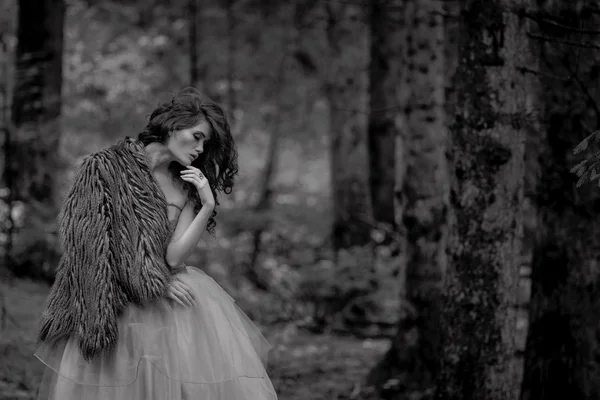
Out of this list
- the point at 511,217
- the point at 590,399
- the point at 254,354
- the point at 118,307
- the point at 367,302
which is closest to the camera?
the point at 118,307

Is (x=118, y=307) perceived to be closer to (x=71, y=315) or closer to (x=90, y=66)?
(x=71, y=315)

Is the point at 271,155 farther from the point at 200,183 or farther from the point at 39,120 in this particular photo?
the point at 200,183

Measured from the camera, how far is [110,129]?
33.2 ft

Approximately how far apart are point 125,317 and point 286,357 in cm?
514

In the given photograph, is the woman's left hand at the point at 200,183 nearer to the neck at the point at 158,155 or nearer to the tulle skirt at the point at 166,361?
the neck at the point at 158,155

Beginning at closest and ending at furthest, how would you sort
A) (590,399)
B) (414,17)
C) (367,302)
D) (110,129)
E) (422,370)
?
(590,399)
(422,370)
(414,17)
(110,129)
(367,302)

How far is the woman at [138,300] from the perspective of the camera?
11.9 feet

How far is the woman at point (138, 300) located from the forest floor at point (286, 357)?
8.21 feet

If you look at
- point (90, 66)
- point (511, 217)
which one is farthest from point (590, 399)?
point (90, 66)

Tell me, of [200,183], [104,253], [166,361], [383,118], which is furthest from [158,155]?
[383,118]

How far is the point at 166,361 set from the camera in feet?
12.0

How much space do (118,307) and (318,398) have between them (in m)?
4.01

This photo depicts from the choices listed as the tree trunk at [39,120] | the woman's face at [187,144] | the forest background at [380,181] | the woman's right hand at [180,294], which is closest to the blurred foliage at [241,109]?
the forest background at [380,181]

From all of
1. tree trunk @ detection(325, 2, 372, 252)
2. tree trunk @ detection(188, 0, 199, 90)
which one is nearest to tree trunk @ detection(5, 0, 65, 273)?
tree trunk @ detection(188, 0, 199, 90)
